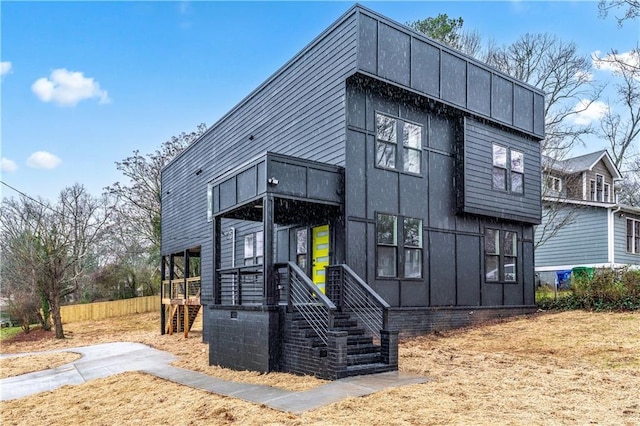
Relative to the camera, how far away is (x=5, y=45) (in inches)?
624

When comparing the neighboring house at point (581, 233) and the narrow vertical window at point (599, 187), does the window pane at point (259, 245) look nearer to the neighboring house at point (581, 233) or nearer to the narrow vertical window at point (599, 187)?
the neighboring house at point (581, 233)

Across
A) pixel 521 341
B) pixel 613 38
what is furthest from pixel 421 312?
pixel 613 38

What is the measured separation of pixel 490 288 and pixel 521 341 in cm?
332

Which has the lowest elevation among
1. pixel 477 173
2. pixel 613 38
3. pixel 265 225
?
pixel 265 225

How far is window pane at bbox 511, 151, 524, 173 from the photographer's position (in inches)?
615

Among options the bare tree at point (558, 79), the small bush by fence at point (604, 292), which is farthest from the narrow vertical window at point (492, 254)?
the bare tree at point (558, 79)

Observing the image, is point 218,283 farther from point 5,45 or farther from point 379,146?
point 5,45

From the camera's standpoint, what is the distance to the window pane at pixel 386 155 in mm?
12466

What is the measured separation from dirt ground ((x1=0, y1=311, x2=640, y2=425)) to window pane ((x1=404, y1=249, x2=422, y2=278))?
1496mm

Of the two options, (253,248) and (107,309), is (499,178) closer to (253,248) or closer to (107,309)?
(253,248)

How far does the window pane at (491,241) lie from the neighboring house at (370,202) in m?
0.06

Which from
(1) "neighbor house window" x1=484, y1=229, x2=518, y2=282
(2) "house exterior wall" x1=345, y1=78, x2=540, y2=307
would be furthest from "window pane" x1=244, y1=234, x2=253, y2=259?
(1) "neighbor house window" x1=484, y1=229, x2=518, y2=282

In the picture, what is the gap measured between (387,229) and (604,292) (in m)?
7.16

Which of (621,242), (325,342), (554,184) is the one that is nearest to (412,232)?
(325,342)
